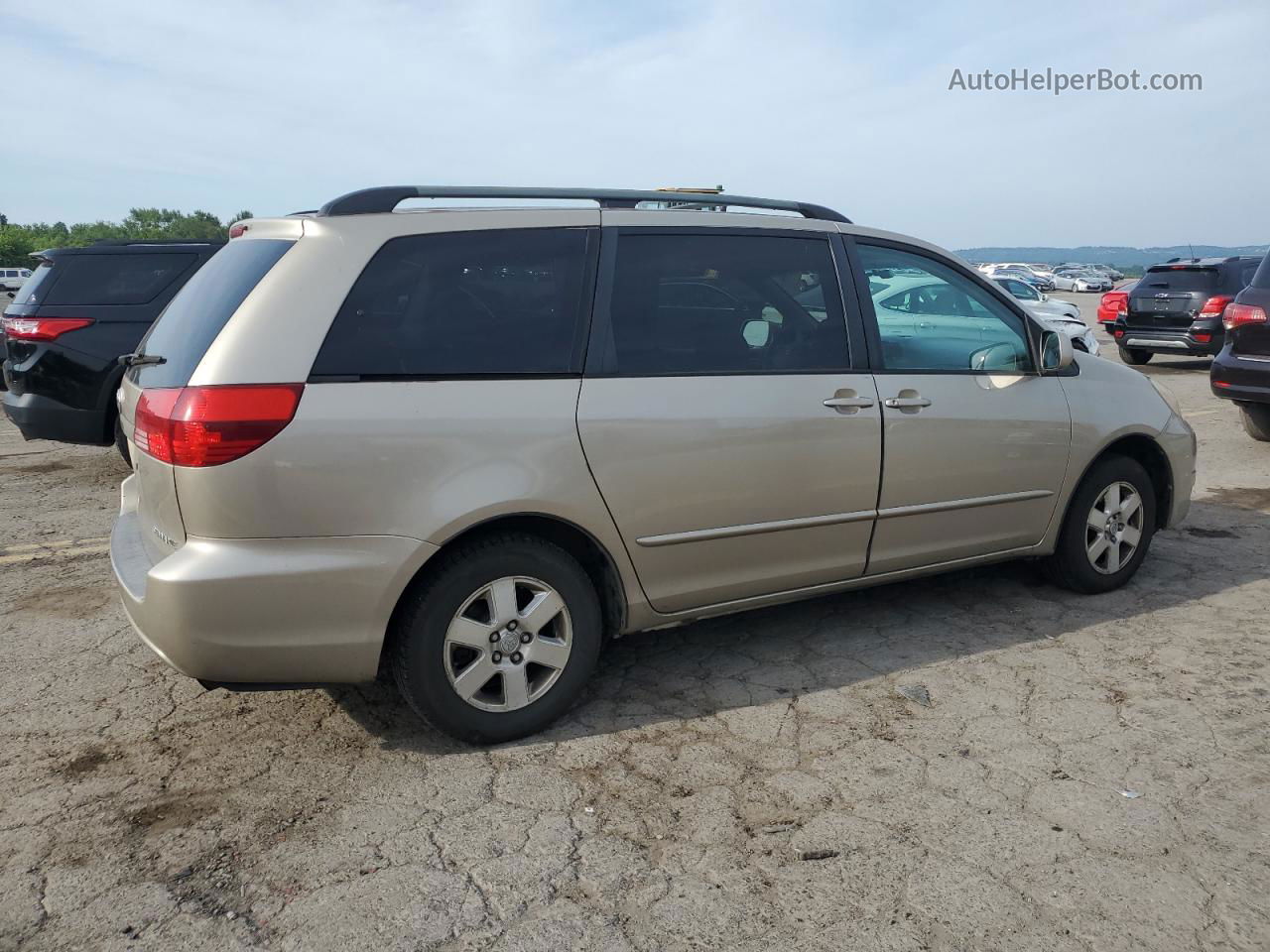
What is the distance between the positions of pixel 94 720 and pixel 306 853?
1.29 meters

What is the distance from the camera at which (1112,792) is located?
3.12 meters

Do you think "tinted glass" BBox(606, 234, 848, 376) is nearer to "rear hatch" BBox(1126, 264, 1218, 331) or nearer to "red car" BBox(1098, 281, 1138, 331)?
"rear hatch" BBox(1126, 264, 1218, 331)

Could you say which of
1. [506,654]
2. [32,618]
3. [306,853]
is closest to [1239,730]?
[506,654]

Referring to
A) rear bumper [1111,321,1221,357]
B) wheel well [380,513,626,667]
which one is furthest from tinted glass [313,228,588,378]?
rear bumper [1111,321,1221,357]

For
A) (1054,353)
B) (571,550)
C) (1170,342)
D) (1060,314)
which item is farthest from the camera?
(1060,314)

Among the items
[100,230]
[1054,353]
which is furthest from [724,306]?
[100,230]

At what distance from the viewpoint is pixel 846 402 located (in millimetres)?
3953

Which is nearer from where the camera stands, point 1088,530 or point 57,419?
point 1088,530

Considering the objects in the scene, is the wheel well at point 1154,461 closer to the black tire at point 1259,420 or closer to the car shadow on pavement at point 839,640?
the car shadow on pavement at point 839,640

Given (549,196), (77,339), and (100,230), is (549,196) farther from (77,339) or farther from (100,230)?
(100,230)

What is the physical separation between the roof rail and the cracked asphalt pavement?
1.74 metres

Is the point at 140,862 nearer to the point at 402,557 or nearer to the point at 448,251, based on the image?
the point at 402,557

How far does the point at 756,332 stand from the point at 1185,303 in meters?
13.0

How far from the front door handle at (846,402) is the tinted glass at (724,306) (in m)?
0.12
